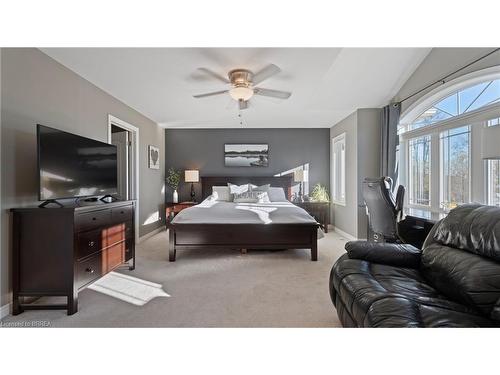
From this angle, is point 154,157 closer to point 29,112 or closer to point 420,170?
point 29,112

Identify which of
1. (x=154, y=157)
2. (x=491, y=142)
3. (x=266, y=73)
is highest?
(x=266, y=73)

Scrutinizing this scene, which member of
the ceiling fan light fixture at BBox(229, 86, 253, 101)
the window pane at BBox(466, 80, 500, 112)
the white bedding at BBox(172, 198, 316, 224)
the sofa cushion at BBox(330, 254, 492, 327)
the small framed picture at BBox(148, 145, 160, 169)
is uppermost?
the ceiling fan light fixture at BBox(229, 86, 253, 101)

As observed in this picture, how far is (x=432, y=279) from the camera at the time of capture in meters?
1.82

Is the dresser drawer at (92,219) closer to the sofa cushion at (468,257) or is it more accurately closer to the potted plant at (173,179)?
the sofa cushion at (468,257)

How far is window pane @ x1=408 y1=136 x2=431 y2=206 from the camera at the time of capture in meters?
3.73

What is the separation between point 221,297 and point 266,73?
90.4 inches

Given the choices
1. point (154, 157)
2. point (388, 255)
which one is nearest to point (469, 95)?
point (388, 255)

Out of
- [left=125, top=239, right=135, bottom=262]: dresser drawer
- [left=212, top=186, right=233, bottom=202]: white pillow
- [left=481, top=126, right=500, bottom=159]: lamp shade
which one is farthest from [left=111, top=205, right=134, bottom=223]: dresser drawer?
[left=481, top=126, right=500, bottom=159]: lamp shade

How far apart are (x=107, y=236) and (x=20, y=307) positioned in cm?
86

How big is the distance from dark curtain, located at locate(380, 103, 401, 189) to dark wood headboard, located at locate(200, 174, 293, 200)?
2.26 metres

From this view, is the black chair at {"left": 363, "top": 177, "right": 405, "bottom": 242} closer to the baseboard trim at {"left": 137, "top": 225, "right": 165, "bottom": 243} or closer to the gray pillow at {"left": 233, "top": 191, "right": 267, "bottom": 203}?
the gray pillow at {"left": 233, "top": 191, "right": 267, "bottom": 203}

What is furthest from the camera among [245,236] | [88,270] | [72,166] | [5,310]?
[245,236]
